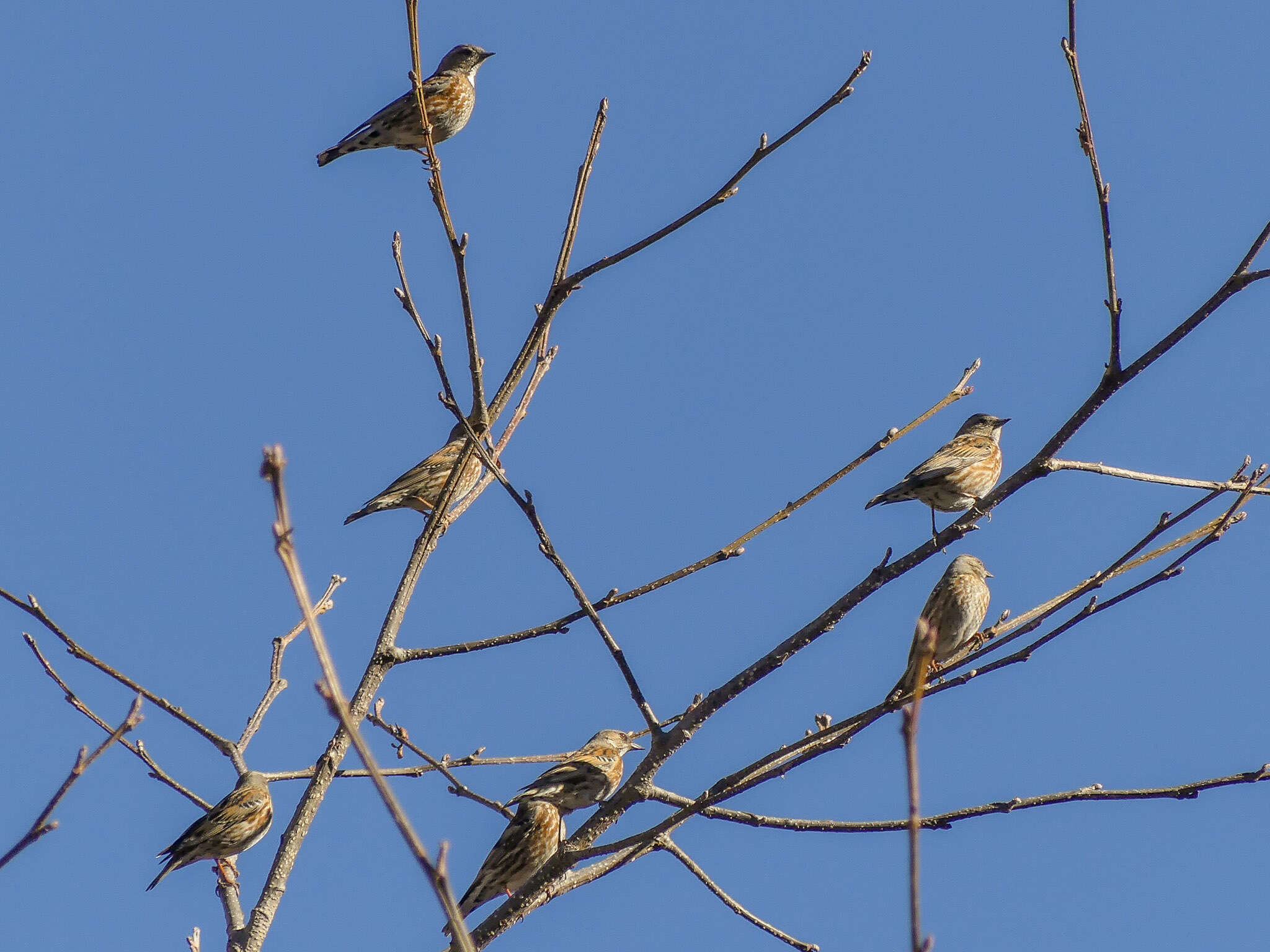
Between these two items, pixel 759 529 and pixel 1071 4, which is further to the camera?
pixel 759 529

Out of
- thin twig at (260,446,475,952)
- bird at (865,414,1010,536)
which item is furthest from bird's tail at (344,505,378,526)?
thin twig at (260,446,475,952)

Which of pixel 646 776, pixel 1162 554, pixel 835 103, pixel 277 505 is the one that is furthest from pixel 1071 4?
pixel 277 505

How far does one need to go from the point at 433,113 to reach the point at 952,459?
206 inches

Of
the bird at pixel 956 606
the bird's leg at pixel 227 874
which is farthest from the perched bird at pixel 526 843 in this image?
the bird at pixel 956 606

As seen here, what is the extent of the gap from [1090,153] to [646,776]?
245 centimetres

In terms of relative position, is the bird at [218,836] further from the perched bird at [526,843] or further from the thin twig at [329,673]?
the thin twig at [329,673]

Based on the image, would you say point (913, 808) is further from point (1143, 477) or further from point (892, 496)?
point (892, 496)

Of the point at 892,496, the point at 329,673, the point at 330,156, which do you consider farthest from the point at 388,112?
the point at 329,673

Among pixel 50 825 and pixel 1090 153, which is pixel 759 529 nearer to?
pixel 1090 153

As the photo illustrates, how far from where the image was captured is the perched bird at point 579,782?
8.77 meters

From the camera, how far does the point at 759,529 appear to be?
16.2 ft

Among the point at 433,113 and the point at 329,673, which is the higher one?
the point at 433,113

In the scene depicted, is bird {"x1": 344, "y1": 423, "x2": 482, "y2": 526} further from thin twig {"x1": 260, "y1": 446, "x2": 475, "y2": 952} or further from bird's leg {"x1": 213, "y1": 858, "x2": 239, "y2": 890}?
thin twig {"x1": 260, "y1": 446, "x2": 475, "y2": 952}

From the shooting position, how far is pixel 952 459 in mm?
9352
